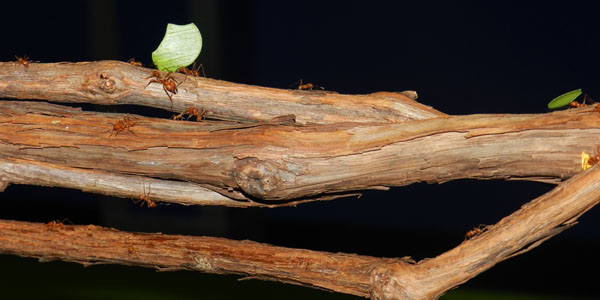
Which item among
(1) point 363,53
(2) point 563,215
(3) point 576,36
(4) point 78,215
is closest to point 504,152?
(2) point 563,215

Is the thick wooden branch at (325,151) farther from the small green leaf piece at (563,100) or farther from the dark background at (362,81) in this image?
the dark background at (362,81)

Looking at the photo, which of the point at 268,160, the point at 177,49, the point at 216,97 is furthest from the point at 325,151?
the point at 177,49

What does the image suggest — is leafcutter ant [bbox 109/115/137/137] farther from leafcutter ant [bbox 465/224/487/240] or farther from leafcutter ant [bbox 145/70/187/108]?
leafcutter ant [bbox 465/224/487/240]

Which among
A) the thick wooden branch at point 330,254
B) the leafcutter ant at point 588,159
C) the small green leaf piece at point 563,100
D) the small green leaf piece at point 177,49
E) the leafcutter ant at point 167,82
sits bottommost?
the thick wooden branch at point 330,254

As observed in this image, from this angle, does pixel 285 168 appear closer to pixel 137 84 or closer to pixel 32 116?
pixel 137 84

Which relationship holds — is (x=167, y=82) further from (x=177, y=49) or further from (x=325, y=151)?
(x=325, y=151)

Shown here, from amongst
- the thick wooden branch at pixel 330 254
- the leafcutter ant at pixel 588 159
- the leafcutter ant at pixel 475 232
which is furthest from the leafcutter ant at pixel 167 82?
the leafcutter ant at pixel 588 159
